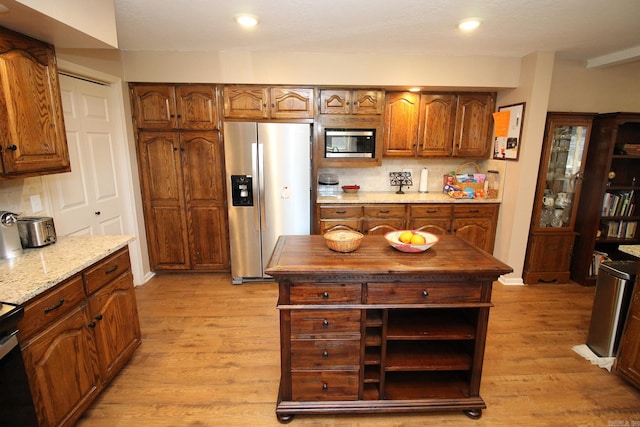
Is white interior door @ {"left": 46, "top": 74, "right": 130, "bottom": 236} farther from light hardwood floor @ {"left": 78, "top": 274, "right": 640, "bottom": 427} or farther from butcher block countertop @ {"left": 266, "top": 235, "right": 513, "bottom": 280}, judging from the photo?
butcher block countertop @ {"left": 266, "top": 235, "right": 513, "bottom": 280}

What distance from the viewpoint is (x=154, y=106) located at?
130 inches

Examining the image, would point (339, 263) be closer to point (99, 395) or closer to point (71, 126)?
point (99, 395)

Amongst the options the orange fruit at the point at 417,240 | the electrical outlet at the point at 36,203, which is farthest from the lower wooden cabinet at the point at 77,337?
the orange fruit at the point at 417,240

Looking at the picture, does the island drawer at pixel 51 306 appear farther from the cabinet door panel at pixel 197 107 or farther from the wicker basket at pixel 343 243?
the cabinet door panel at pixel 197 107

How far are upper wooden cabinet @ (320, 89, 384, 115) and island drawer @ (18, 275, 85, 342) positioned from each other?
8.90 feet

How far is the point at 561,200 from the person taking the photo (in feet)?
11.6

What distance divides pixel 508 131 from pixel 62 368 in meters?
4.22

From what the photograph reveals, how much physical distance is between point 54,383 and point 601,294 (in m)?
3.51

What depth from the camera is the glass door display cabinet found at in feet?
11.0

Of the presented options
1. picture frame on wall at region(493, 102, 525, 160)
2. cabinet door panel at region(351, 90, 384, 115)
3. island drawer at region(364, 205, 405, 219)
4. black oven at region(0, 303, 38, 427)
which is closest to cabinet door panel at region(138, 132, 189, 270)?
cabinet door panel at region(351, 90, 384, 115)

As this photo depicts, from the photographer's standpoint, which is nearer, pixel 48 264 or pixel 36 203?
pixel 48 264

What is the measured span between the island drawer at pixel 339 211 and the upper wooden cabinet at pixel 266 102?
3.50 feet

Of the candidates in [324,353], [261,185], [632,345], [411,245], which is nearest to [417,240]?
[411,245]

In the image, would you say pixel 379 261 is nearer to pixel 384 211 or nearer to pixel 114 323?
pixel 114 323
